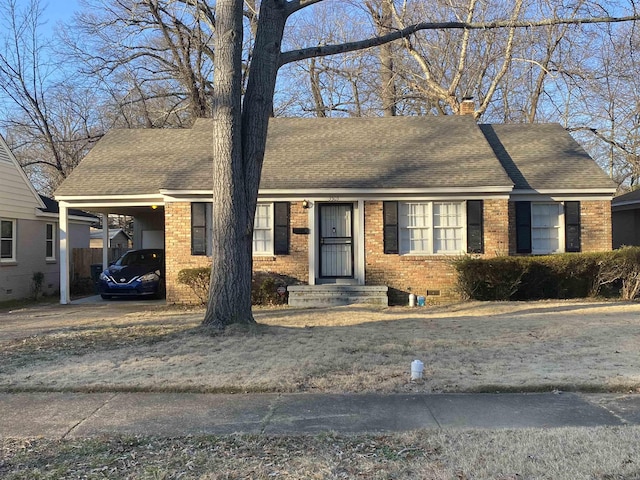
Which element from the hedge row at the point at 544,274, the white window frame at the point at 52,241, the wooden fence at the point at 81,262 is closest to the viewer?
the hedge row at the point at 544,274

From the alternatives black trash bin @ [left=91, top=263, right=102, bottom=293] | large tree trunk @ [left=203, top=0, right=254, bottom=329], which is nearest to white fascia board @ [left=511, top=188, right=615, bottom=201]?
large tree trunk @ [left=203, top=0, right=254, bottom=329]

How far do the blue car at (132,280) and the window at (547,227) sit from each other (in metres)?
10.5

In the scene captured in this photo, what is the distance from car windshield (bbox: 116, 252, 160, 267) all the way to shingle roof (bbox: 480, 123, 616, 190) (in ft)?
36.3

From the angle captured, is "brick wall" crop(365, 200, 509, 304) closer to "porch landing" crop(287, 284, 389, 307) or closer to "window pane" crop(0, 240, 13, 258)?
"porch landing" crop(287, 284, 389, 307)

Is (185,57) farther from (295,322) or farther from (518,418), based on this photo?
(518,418)

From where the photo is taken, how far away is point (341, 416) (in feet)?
16.3

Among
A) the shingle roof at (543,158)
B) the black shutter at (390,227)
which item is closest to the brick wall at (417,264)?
the black shutter at (390,227)

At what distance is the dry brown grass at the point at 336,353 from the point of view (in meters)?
6.04

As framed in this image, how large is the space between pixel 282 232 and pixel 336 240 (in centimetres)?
156

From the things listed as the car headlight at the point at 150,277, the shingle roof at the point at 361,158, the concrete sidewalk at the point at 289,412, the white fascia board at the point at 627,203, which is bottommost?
the concrete sidewalk at the point at 289,412

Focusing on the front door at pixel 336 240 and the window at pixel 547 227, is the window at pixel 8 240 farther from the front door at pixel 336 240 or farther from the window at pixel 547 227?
the window at pixel 547 227

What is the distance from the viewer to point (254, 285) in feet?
44.1

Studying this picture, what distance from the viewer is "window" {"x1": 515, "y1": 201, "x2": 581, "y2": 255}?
570 inches

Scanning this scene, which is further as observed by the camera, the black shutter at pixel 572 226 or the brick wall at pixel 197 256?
the black shutter at pixel 572 226
